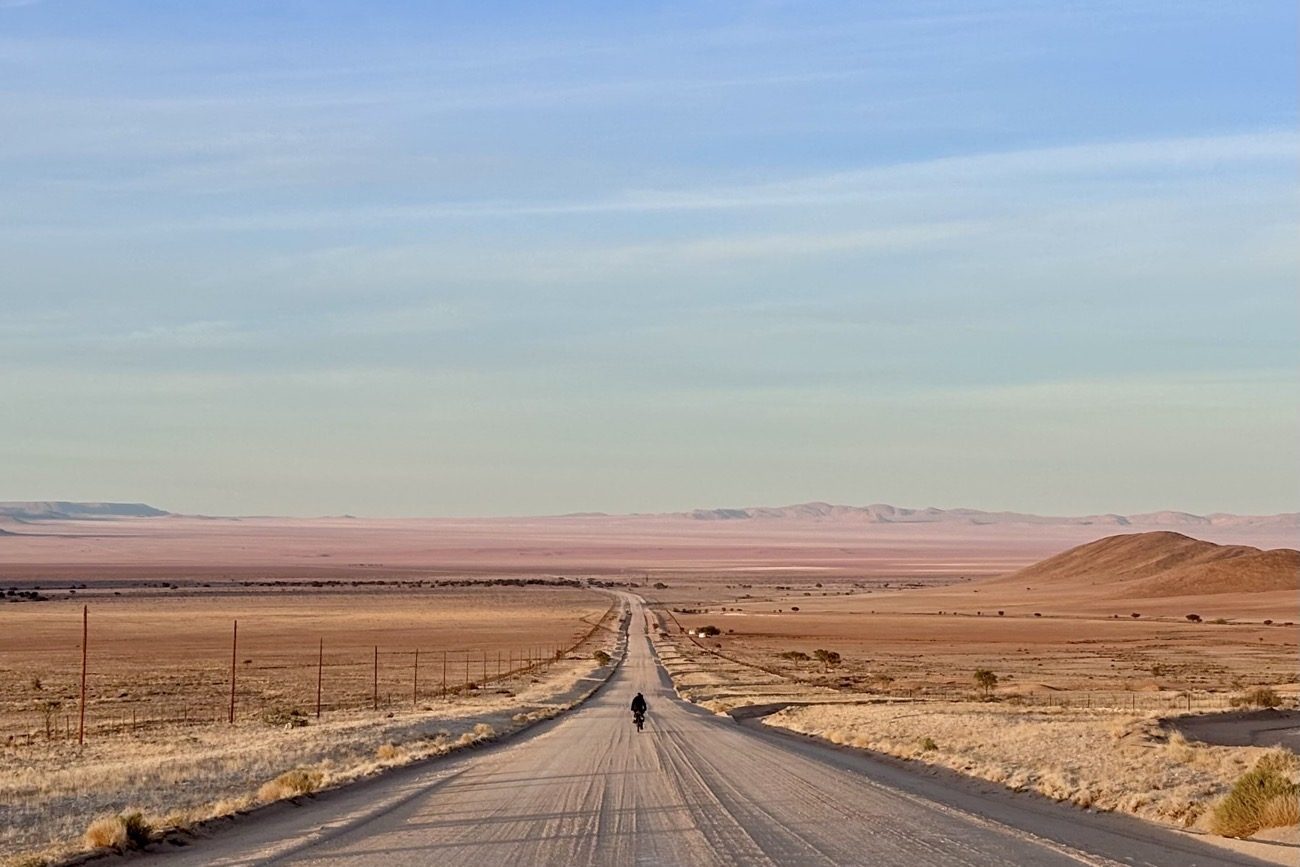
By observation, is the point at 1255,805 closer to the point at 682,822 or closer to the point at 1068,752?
the point at 682,822

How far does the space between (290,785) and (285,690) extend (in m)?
37.0

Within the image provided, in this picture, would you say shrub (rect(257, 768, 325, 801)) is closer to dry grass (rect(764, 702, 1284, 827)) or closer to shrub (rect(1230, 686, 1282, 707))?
dry grass (rect(764, 702, 1284, 827))

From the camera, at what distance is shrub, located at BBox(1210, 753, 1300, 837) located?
15992 mm

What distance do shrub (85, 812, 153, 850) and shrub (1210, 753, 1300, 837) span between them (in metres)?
12.4

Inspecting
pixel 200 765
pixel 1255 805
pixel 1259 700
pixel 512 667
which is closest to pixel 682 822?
pixel 1255 805

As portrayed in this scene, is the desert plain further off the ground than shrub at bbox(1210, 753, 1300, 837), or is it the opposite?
shrub at bbox(1210, 753, 1300, 837)

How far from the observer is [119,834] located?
1570 cm

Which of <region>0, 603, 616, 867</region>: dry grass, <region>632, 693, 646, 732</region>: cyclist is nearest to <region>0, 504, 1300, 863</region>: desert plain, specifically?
<region>0, 603, 616, 867</region>: dry grass

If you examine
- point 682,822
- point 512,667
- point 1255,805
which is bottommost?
point 512,667

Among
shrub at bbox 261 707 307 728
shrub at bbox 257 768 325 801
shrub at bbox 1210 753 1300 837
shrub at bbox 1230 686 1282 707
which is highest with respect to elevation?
shrub at bbox 1210 753 1300 837

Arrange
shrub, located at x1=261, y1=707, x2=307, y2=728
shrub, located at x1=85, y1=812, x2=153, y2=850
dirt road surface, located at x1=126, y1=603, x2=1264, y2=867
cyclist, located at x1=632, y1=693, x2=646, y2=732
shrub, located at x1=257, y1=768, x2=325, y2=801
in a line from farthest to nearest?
shrub, located at x1=261, y1=707, x2=307, y2=728, cyclist, located at x1=632, y1=693, x2=646, y2=732, shrub, located at x1=257, y1=768, x2=325, y2=801, shrub, located at x1=85, y1=812, x2=153, y2=850, dirt road surface, located at x1=126, y1=603, x2=1264, y2=867

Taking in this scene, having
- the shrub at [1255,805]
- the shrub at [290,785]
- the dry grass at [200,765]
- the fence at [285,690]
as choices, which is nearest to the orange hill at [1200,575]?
the fence at [285,690]

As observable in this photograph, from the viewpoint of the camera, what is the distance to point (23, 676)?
2510 inches

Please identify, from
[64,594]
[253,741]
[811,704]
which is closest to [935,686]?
[811,704]
